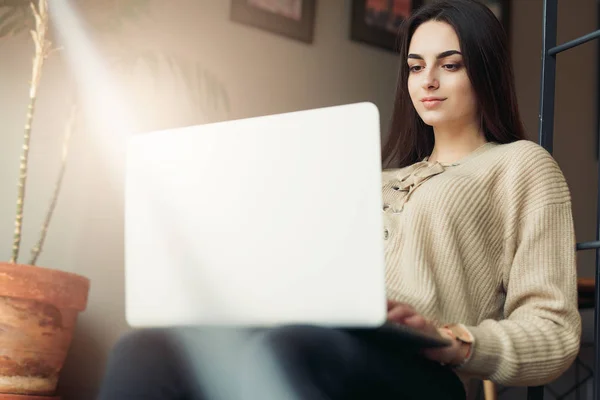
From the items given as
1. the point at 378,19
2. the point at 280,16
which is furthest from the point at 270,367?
the point at 378,19

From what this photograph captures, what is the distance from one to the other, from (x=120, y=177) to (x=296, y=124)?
174 cm

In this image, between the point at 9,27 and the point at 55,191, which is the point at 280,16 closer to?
the point at 9,27

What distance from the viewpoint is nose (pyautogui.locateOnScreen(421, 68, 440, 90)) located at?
4.30 ft

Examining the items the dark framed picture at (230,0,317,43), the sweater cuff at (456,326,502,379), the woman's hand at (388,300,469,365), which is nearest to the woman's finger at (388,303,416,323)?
the woman's hand at (388,300,469,365)

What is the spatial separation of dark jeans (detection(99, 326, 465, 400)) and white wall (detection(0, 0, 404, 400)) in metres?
1.54

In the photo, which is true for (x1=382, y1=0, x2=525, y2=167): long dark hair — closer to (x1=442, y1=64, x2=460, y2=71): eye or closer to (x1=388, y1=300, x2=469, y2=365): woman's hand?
(x1=442, y1=64, x2=460, y2=71): eye

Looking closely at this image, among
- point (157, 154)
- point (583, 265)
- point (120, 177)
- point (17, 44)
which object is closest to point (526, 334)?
point (157, 154)

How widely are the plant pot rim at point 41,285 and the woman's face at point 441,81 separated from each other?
3.46ft

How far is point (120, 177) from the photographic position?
244cm

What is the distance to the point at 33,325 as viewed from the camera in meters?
1.85

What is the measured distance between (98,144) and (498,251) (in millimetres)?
1606

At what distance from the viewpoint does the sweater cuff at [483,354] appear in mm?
955

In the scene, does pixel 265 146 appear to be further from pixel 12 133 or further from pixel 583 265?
pixel 583 265

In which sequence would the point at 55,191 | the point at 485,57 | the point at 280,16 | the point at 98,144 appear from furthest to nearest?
the point at 280,16, the point at 98,144, the point at 55,191, the point at 485,57
